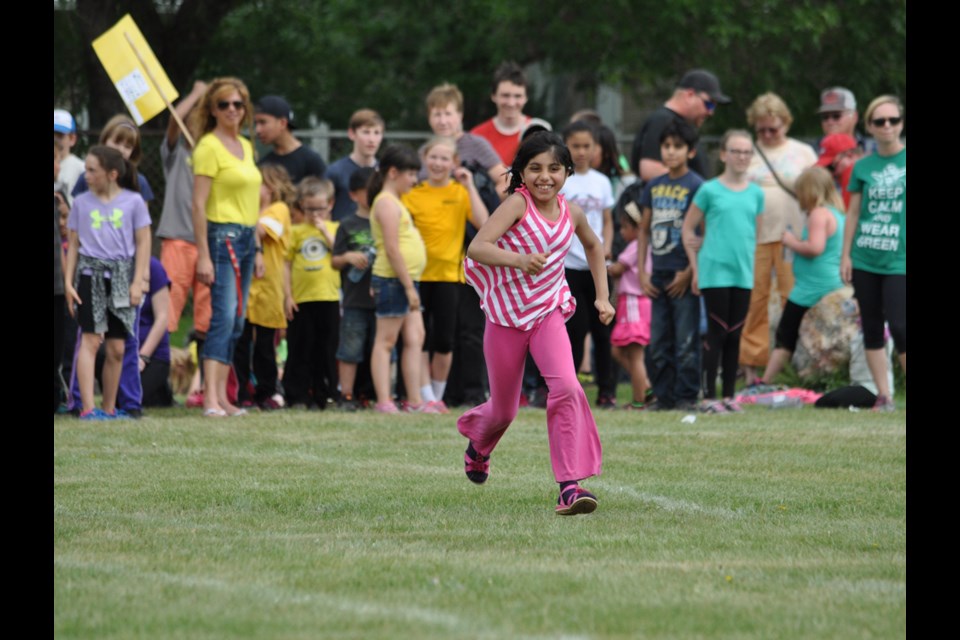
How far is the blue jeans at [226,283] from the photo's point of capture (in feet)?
37.7

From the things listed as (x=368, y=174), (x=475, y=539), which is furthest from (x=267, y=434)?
(x=475, y=539)

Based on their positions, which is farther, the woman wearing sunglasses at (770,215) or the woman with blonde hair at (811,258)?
the woman wearing sunglasses at (770,215)

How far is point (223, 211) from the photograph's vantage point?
11.5 m

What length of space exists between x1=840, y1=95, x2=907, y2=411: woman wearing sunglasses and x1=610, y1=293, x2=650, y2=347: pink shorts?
1.74 m

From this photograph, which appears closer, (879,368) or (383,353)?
(383,353)

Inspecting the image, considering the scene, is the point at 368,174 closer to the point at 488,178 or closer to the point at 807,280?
the point at 488,178

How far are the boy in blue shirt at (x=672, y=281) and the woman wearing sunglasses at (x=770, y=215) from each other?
5.60 feet

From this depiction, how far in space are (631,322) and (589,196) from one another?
45.0 inches

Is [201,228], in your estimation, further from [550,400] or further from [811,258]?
[811,258]

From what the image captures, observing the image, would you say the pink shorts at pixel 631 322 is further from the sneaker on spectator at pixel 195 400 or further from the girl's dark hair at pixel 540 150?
the girl's dark hair at pixel 540 150

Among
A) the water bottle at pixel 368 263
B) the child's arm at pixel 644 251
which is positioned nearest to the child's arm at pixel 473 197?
the water bottle at pixel 368 263

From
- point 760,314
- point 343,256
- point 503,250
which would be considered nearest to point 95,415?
point 343,256

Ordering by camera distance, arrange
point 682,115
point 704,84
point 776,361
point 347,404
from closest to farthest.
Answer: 1. point 347,404
2. point 704,84
3. point 682,115
4. point 776,361
